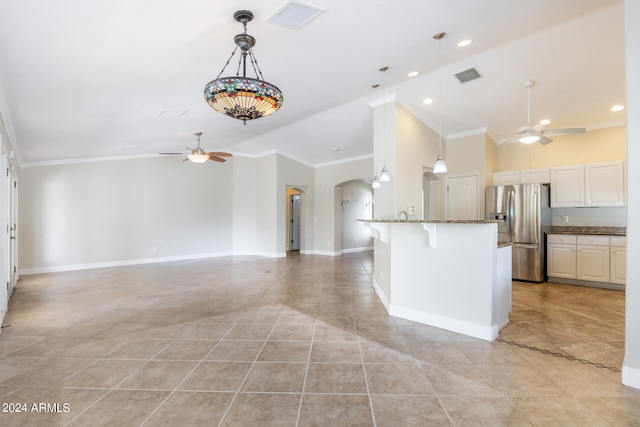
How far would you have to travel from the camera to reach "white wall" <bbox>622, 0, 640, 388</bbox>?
7.27 feet

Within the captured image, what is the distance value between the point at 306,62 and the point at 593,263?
18.8ft

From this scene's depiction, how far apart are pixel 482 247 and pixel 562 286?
11.7 ft

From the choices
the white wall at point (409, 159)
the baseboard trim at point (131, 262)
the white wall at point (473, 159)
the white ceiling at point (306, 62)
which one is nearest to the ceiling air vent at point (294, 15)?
the white ceiling at point (306, 62)

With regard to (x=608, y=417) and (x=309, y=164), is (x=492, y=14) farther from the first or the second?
(x=309, y=164)

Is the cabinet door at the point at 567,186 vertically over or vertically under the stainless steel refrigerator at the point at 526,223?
over

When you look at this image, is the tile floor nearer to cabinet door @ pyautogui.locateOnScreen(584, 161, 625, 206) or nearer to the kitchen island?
the kitchen island

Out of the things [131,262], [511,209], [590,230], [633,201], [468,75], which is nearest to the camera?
[633,201]

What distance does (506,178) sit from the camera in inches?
246

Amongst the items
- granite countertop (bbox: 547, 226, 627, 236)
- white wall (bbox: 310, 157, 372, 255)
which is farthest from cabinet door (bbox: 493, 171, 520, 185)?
white wall (bbox: 310, 157, 372, 255)

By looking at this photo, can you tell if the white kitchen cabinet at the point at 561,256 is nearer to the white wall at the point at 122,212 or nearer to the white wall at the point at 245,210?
the white wall at the point at 245,210

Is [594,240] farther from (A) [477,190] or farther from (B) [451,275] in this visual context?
(B) [451,275]

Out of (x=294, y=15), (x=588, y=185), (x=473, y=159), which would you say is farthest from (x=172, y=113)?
(x=588, y=185)

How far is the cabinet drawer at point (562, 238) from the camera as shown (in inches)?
217

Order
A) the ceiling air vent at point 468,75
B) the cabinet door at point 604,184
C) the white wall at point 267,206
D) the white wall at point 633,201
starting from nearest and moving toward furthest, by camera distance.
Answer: the white wall at point 633,201 → the ceiling air vent at point 468,75 → the cabinet door at point 604,184 → the white wall at point 267,206
